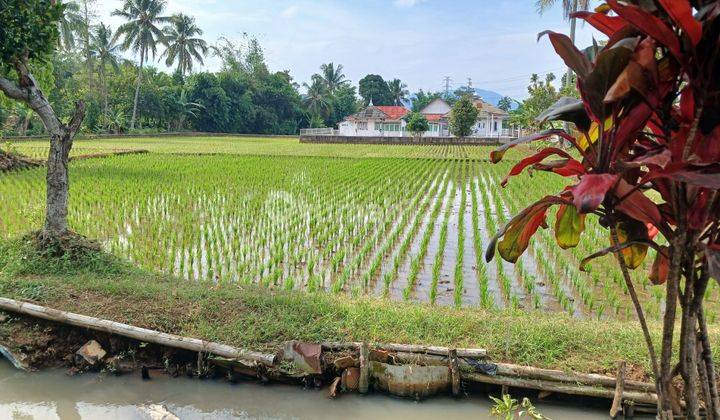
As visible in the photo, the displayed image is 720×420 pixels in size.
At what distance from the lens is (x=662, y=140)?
185 cm

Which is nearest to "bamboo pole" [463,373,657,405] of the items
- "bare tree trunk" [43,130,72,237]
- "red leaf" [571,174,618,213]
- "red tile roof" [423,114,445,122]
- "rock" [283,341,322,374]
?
"rock" [283,341,322,374]

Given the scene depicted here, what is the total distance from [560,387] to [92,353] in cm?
309

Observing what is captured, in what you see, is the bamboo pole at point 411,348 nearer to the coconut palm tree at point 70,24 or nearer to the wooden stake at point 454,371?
the wooden stake at point 454,371

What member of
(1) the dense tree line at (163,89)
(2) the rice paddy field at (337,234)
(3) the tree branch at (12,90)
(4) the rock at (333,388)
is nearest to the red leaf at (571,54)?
(4) the rock at (333,388)

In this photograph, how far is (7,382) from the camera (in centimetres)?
339

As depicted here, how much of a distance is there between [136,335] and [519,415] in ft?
8.24

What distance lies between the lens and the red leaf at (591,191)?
1.43 m

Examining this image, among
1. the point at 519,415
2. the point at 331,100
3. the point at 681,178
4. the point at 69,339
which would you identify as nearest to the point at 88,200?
the point at 69,339

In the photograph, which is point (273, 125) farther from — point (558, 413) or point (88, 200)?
point (558, 413)

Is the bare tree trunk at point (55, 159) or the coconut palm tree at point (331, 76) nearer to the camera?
the bare tree trunk at point (55, 159)

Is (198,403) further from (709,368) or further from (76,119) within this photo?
(76,119)

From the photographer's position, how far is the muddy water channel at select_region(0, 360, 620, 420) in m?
3.07

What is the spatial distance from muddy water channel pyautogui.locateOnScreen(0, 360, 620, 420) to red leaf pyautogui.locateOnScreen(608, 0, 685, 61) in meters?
2.29

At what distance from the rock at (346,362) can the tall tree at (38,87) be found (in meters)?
3.31
